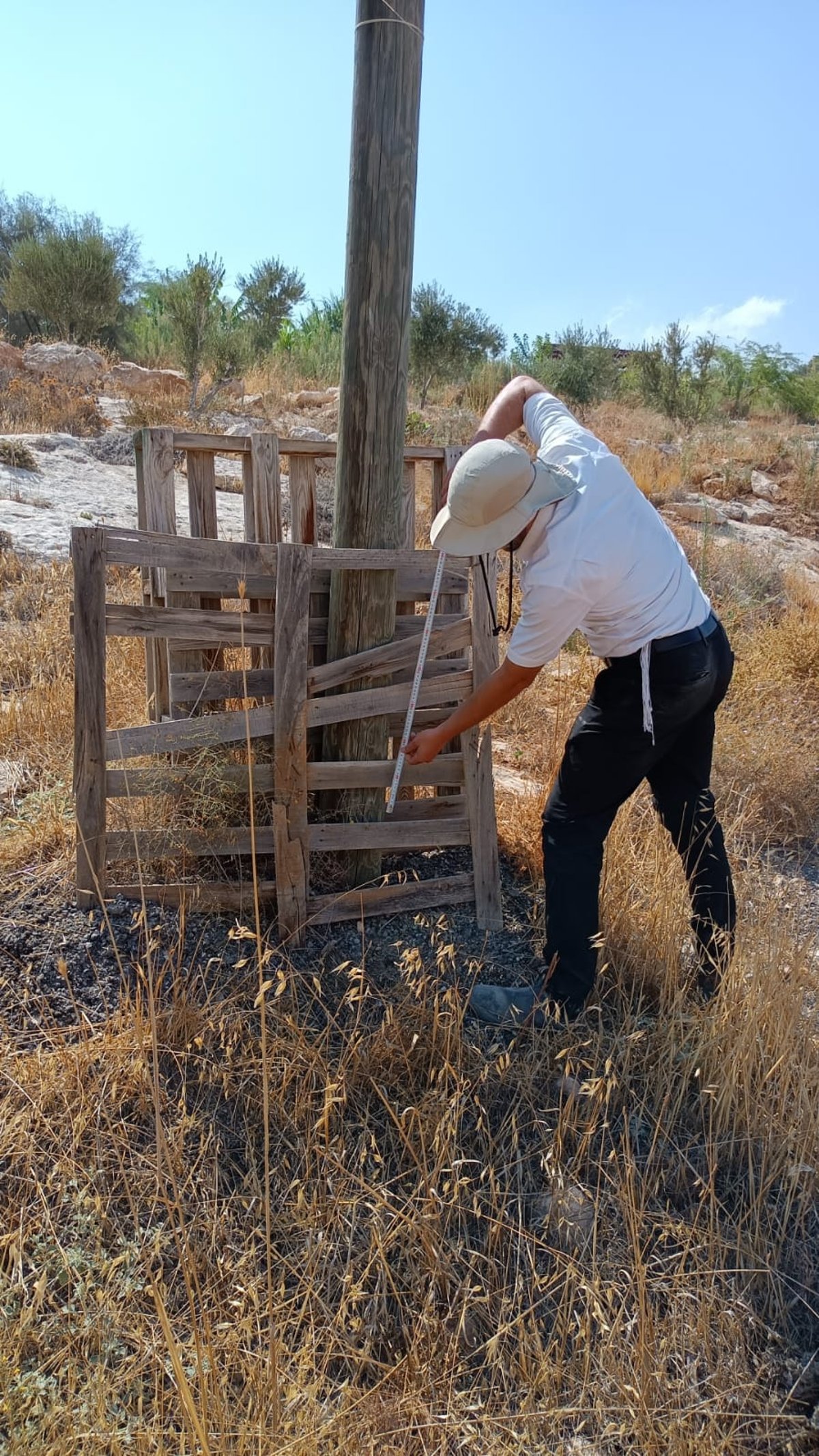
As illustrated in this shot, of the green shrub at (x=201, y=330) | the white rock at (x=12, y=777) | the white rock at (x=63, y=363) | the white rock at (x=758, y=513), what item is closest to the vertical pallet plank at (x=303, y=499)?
the white rock at (x=12, y=777)

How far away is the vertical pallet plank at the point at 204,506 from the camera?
129 inches

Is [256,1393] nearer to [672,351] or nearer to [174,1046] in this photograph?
[174,1046]

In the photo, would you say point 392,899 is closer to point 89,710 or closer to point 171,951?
point 171,951

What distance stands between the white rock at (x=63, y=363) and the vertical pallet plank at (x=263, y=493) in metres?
11.3

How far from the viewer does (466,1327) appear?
2096 millimetres

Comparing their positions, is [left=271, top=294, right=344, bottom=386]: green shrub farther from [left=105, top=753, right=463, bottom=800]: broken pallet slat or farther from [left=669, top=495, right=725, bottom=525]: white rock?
[left=105, top=753, right=463, bottom=800]: broken pallet slat

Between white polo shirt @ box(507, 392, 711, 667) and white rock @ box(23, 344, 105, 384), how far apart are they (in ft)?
40.6

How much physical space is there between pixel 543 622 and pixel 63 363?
13.4 meters

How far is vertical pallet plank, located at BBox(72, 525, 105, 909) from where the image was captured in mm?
2863

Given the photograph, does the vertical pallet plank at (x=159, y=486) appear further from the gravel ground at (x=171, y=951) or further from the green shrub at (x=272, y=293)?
the green shrub at (x=272, y=293)

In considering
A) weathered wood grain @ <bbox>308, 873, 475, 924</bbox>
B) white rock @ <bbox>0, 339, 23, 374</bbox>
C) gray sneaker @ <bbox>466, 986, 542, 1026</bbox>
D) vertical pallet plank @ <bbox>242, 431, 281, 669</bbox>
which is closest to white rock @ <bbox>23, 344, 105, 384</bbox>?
white rock @ <bbox>0, 339, 23, 374</bbox>

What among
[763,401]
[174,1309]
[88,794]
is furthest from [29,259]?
[174,1309]

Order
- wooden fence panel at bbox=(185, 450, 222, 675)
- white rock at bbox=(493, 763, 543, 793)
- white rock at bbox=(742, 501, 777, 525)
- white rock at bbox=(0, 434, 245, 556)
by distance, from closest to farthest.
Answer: wooden fence panel at bbox=(185, 450, 222, 675), white rock at bbox=(493, 763, 543, 793), white rock at bbox=(0, 434, 245, 556), white rock at bbox=(742, 501, 777, 525)

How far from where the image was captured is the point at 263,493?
330 centimetres
